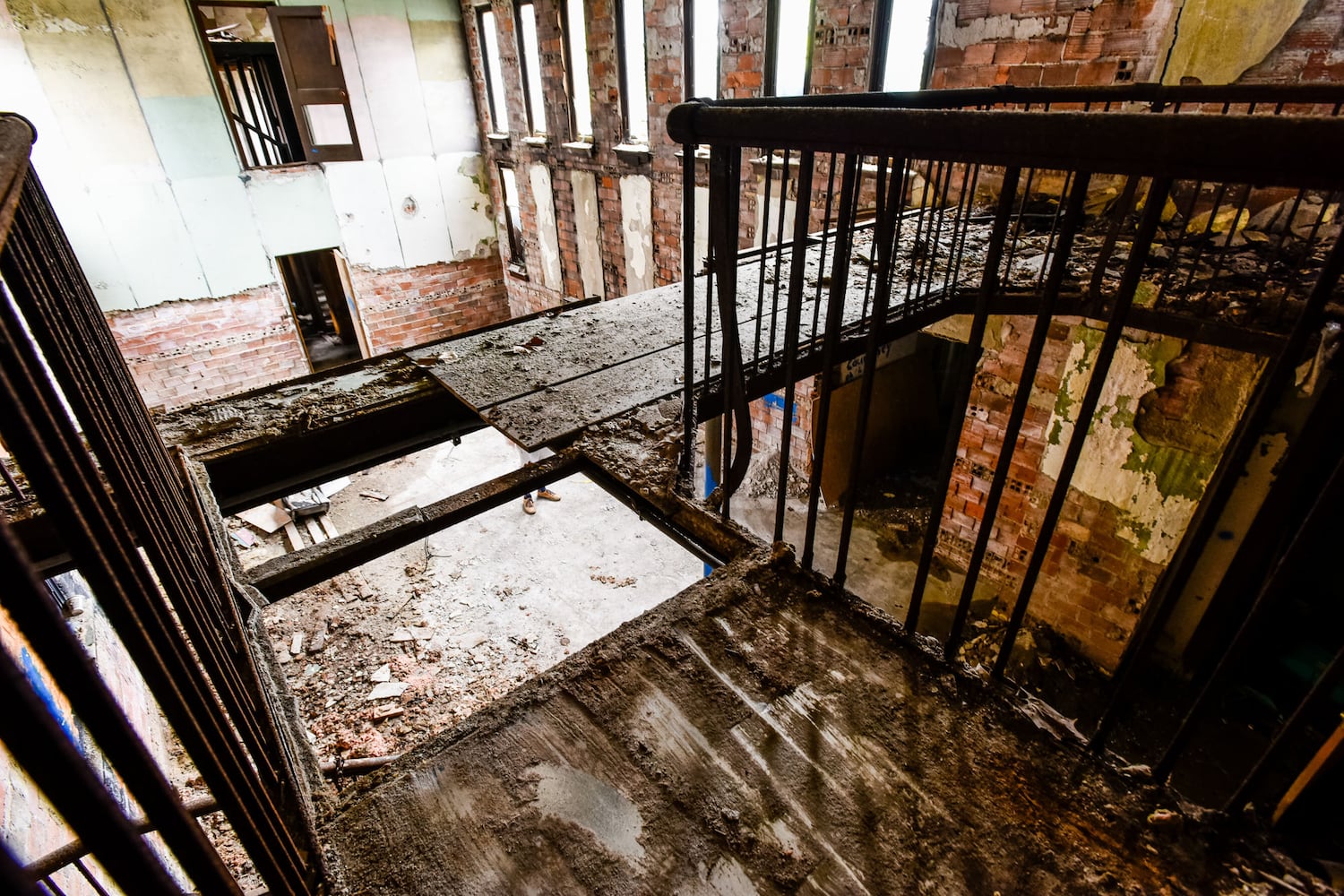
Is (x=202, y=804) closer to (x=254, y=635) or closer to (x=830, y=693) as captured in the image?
(x=254, y=635)

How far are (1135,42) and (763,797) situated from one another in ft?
14.0

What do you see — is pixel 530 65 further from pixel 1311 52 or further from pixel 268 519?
pixel 1311 52

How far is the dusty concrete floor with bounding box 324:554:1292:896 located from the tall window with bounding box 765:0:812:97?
4576 millimetres

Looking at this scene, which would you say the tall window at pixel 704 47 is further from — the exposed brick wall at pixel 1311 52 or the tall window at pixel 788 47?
the exposed brick wall at pixel 1311 52

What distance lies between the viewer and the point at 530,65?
7.87 m

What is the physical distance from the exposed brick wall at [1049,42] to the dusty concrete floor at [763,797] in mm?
3784

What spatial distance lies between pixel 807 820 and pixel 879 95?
2104mm

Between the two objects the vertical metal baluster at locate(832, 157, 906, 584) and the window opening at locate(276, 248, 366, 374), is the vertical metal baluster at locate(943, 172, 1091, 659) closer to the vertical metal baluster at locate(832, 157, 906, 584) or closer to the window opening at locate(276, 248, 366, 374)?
the vertical metal baluster at locate(832, 157, 906, 584)

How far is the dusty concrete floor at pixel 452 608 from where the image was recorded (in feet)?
14.9

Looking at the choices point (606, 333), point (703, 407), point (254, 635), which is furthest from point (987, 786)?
point (606, 333)

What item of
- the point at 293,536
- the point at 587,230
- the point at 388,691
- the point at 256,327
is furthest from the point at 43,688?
the point at 587,230

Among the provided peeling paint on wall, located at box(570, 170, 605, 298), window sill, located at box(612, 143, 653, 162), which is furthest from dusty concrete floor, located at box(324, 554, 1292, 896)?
peeling paint on wall, located at box(570, 170, 605, 298)

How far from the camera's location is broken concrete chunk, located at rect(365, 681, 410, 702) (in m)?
4.59

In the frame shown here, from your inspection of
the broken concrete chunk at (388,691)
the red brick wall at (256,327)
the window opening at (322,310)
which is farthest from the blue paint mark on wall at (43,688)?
the window opening at (322,310)
